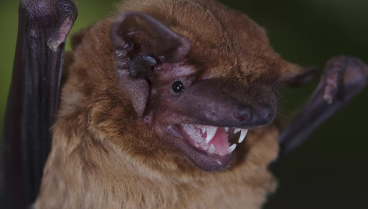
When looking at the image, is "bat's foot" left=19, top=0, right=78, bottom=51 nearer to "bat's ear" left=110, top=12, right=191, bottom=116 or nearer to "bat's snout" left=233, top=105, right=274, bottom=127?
"bat's ear" left=110, top=12, right=191, bottom=116

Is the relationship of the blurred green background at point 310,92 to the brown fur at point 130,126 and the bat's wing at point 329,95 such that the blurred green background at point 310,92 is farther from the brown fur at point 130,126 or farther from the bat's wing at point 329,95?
the brown fur at point 130,126

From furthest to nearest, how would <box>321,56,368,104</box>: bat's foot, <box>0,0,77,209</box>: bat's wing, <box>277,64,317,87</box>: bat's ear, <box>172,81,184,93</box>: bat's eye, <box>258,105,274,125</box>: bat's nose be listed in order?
<box>321,56,368,104</box>: bat's foot → <box>277,64,317,87</box>: bat's ear → <box>0,0,77,209</box>: bat's wing → <box>172,81,184,93</box>: bat's eye → <box>258,105,274,125</box>: bat's nose


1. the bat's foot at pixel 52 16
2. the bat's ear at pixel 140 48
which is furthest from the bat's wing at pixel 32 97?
the bat's ear at pixel 140 48

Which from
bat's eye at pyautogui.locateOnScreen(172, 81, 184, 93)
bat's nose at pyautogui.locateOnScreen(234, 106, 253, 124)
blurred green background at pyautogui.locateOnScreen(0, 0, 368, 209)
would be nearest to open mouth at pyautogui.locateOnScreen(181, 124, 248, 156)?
bat's eye at pyautogui.locateOnScreen(172, 81, 184, 93)

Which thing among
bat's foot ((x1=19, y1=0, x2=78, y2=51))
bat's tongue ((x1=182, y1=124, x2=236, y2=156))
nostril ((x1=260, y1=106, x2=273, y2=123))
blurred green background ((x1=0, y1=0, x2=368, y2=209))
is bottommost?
blurred green background ((x1=0, y1=0, x2=368, y2=209))

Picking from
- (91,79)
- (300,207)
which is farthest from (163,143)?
(300,207)

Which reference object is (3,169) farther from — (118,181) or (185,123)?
(185,123)

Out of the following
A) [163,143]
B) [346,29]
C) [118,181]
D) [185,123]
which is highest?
[185,123]
